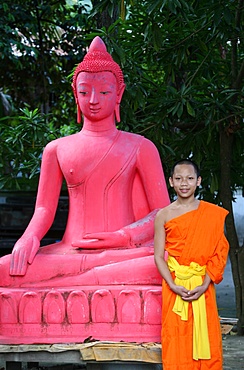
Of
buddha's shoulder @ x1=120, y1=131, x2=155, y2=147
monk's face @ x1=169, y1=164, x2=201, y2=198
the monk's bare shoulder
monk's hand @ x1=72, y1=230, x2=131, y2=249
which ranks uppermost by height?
buddha's shoulder @ x1=120, y1=131, x2=155, y2=147

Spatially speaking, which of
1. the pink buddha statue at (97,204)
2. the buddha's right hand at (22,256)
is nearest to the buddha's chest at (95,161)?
the pink buddha statue at (97,204)

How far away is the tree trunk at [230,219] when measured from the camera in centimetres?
795

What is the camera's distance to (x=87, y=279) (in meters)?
5.26

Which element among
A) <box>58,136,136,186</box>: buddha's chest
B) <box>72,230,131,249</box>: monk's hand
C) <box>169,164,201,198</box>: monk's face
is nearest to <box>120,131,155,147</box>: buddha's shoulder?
<box>58,136,136,186</box>: buddha's chest

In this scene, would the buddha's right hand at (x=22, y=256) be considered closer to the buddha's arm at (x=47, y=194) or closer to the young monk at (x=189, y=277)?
the buddha's arm at (x=47, y=194)

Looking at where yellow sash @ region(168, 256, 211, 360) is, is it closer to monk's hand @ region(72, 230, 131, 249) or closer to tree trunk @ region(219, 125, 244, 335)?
monk's hand @ region(72, 230, 131, 249)

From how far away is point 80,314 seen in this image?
17.0 feet

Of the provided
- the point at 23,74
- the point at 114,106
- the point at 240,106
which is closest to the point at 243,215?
the point at 23,74

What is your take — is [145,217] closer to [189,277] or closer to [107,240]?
[107,240]

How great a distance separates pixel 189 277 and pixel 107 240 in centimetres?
83

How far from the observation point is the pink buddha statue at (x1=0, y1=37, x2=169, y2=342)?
17.4 feet

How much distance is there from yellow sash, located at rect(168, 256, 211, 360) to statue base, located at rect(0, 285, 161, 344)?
324 millimetres

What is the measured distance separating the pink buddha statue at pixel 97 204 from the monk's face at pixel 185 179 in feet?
1.90

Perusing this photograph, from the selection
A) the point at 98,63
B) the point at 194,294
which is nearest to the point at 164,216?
the point at 194,294
